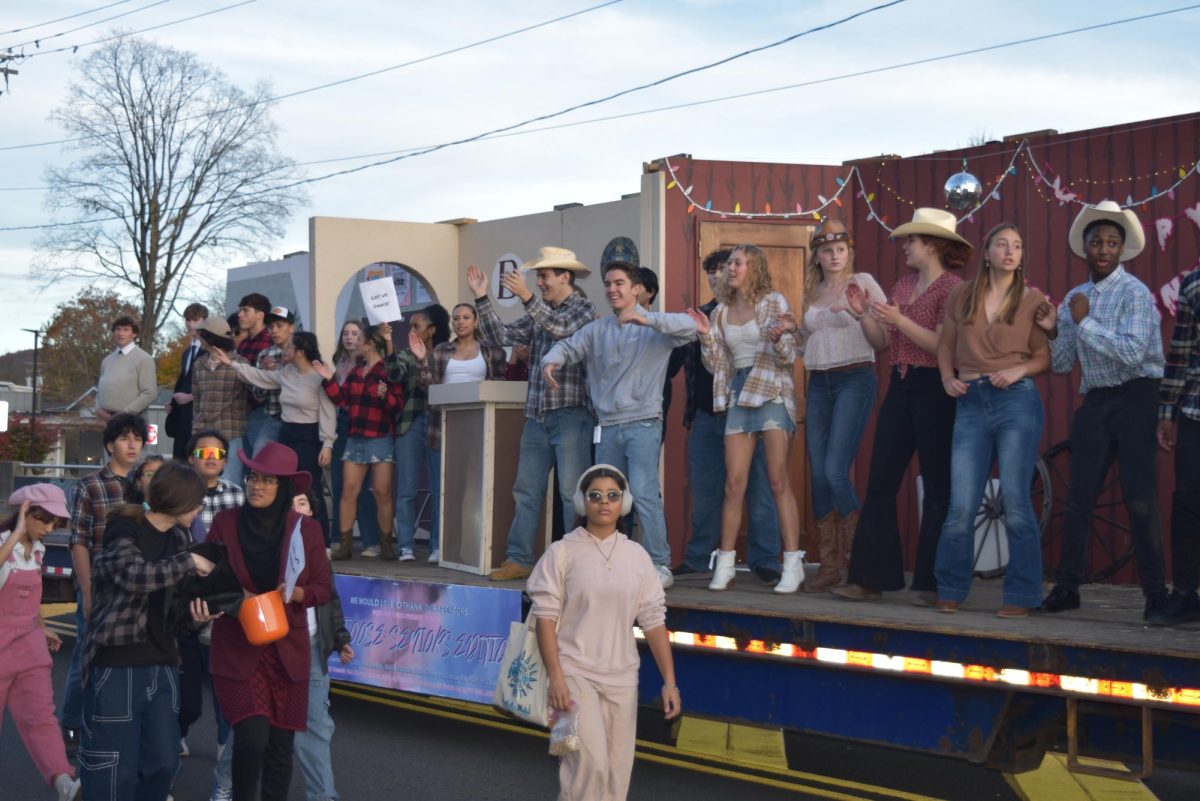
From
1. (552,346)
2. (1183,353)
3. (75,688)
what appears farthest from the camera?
(552,346)

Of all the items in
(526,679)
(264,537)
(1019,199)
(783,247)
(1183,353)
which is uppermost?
(1019,199)

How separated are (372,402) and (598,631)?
16.3 ft

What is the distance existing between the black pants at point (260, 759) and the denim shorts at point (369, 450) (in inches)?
162

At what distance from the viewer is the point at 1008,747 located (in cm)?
588

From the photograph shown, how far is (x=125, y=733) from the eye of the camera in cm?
570

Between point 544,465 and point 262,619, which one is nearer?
point 262,619

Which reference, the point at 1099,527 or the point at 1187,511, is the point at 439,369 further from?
the point at 1187,511

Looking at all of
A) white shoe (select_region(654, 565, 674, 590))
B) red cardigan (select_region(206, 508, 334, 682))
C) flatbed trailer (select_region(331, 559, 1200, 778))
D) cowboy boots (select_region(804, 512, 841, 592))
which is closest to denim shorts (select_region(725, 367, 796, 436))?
cowboy boots (select_region(804, 512, 841, 592))

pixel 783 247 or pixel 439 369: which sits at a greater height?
pixel 783 247

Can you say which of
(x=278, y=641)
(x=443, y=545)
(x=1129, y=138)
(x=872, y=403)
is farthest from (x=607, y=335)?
(x=1129, y=138)

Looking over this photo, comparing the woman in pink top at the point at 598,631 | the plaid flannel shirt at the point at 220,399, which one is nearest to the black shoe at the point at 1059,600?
the woman in pink top at the point at 598,631

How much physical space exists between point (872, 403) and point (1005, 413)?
3.43ft

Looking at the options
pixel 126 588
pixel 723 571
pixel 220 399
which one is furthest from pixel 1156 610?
pixel 220 399

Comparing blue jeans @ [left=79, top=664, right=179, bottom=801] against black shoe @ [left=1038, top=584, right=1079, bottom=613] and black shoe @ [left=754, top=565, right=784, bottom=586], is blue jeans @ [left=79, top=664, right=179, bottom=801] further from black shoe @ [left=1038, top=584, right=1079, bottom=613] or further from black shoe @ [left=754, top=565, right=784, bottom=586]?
black shoe @ [left=1038, top=584, right=1079, bottom=613]
